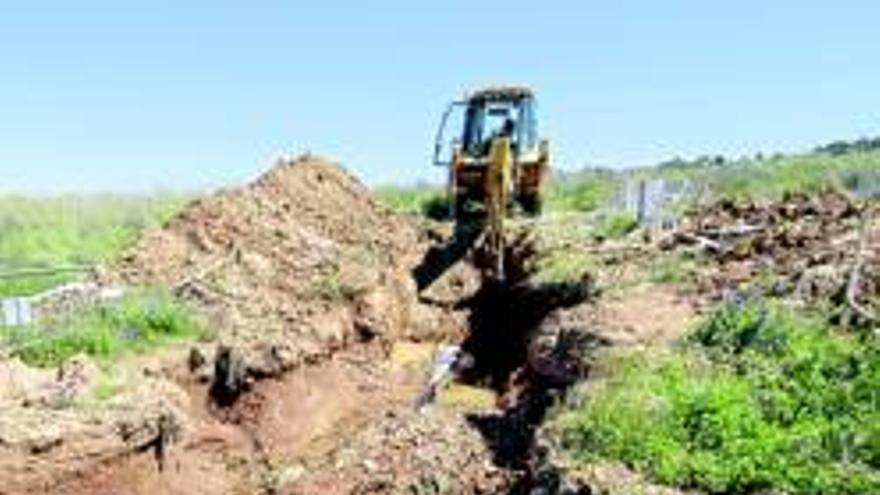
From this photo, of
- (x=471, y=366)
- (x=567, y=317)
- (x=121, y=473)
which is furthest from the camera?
(x=471, y=366)

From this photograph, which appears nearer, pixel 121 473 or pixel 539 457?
pixel 539 457

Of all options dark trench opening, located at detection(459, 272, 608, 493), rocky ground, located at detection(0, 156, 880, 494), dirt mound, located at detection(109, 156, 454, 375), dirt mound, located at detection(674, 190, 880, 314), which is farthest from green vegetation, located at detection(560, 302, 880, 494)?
dirt mound, located at detection(109, 156, 454, 375)

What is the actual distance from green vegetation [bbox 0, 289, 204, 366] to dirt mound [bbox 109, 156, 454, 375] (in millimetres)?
636

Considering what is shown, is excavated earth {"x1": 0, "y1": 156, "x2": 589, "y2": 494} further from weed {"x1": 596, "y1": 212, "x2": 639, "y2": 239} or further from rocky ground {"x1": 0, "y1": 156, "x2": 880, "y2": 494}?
weed {"x1": 596, "y1": 212, "x2": 639, "y2": 239}

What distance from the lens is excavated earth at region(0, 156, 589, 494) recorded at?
16547mm

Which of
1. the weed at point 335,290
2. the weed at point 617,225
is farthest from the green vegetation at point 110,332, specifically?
the weed at point 617,225

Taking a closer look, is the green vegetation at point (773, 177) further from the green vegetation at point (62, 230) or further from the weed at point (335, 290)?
the weed at point (335, 290)

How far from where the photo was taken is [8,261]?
3209 cm

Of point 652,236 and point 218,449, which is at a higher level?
point 652,236

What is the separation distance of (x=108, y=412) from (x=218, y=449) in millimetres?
2373

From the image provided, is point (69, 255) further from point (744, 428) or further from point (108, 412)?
point (744, 428)

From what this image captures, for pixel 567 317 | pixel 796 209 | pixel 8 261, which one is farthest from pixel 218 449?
pixel 8 261

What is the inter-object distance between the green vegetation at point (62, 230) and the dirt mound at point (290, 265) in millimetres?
1964

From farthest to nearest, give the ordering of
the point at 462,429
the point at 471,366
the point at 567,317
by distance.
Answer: the point at 471,366 < the point at 567,317 < the point at 462,429
